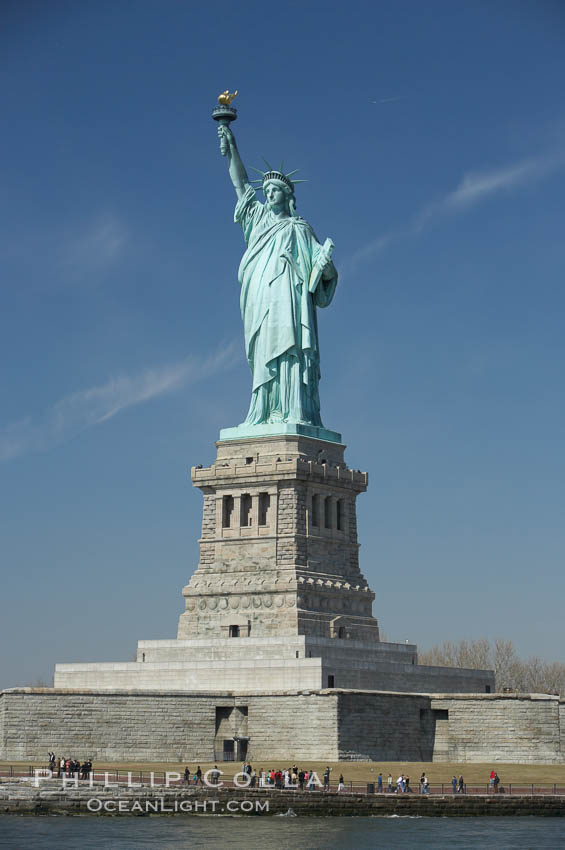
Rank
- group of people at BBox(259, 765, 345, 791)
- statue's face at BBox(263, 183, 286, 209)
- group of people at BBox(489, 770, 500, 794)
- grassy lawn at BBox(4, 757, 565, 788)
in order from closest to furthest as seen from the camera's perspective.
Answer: group of people at BBox(259, 765, 345, 791) < group of people at BBox(489, 770, 500, 794) < grassy lawn at BBox(4, 757, 565, 788) < statue's face at BBox(263, 183, 286, 209)

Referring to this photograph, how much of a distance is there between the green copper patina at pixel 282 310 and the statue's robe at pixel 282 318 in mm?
40

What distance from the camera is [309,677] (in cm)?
5128

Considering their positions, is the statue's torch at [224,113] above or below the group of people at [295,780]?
above

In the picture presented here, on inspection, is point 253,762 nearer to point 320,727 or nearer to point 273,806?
point 320,727

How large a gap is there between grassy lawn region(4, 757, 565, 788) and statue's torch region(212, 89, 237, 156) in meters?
26.1

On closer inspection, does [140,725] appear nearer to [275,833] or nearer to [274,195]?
[275,833]

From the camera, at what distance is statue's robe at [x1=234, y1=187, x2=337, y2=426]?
5969cm

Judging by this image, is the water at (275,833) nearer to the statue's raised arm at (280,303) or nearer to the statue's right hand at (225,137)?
the statue's raised arm at (280,303)

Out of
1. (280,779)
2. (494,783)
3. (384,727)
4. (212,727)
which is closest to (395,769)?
(384,727)

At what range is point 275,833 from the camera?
3981 centimetres

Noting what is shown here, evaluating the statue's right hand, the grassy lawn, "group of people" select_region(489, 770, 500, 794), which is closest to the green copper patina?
the statue's right hand

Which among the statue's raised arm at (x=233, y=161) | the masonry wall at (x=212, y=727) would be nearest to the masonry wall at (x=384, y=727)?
the masonry wall at (x=212, y=727)

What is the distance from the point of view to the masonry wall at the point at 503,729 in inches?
2041

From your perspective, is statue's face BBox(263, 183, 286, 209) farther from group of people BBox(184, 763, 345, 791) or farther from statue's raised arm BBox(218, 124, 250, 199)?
group of people BBox(184, 763, 345, 791)
